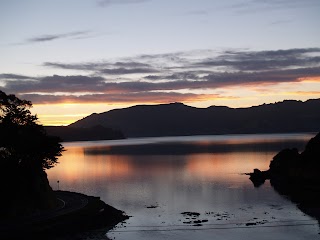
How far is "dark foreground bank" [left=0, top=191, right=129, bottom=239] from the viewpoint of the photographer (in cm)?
4753

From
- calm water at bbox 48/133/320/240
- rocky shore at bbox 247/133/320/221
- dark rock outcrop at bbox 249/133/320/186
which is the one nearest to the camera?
calm water at bbox 48/133/320/240

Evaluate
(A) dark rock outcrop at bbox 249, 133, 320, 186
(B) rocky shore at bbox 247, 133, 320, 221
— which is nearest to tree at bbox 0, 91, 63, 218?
(B) rocky shore at bbox 247, 133, 320, 221

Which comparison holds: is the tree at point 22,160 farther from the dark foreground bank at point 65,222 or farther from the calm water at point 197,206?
the calm water at point 197,206

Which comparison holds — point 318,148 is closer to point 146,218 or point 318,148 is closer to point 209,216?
point 209,216

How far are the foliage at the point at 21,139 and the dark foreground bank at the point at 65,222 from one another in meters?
7.37

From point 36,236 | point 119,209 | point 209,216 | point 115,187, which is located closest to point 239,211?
point 209,216

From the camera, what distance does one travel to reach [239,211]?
6575 cm

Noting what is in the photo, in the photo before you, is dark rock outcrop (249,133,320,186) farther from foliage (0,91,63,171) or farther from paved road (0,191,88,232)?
foliage (0,91,63,171)

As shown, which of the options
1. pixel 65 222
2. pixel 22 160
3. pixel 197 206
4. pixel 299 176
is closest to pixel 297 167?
pixel 299 176

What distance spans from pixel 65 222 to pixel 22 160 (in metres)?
11.7

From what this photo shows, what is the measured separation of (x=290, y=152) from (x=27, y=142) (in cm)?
7271

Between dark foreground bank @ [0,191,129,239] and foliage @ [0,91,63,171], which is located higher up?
foliage @ [0,91,63,171]

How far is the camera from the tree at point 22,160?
52.9 meters

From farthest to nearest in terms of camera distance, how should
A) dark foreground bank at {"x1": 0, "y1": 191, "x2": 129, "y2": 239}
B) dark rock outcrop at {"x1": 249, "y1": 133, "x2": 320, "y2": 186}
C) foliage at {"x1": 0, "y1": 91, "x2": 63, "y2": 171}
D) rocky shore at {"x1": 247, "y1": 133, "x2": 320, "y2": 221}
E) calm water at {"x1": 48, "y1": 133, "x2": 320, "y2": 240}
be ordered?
dark rock outcrop at {"x1": 249, "y1": 133, "x2": 320, "y2": 186} < rocky shore at {"x1": 247, "y1": 133, "x2": 320, "y2": 221} < foliage at {"x1": 0, "y1": 91, "x2": 63, "y2": 171} < calm water at {"x1": 48, "y1": 133, "x2": 320, "y2": 240} < dark foreground bank at {"x1": 0, "y1": 191, "x2": 129, "y2": 239}
